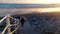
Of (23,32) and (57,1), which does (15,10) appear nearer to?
(57,1)

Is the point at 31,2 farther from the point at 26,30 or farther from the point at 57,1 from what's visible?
the point at 26,30

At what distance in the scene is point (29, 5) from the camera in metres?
0.63

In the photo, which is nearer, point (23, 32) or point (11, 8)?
point (11, 8)

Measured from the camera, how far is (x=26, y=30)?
163 cm

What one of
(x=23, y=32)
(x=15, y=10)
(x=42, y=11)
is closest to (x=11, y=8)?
(x=15, y=10)

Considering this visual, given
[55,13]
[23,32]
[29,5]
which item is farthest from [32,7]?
[23,32]

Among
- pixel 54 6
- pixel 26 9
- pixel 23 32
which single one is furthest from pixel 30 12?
pixel 23 32

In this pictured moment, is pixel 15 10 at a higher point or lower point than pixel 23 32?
higher

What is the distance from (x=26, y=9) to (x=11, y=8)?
0.26 feet

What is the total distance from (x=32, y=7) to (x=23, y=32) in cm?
101

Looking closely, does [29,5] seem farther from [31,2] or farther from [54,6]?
[54,6]

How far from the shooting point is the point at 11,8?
1.99 ft

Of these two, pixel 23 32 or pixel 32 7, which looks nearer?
pixel 32 7

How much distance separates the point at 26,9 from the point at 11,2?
0.10 meters
